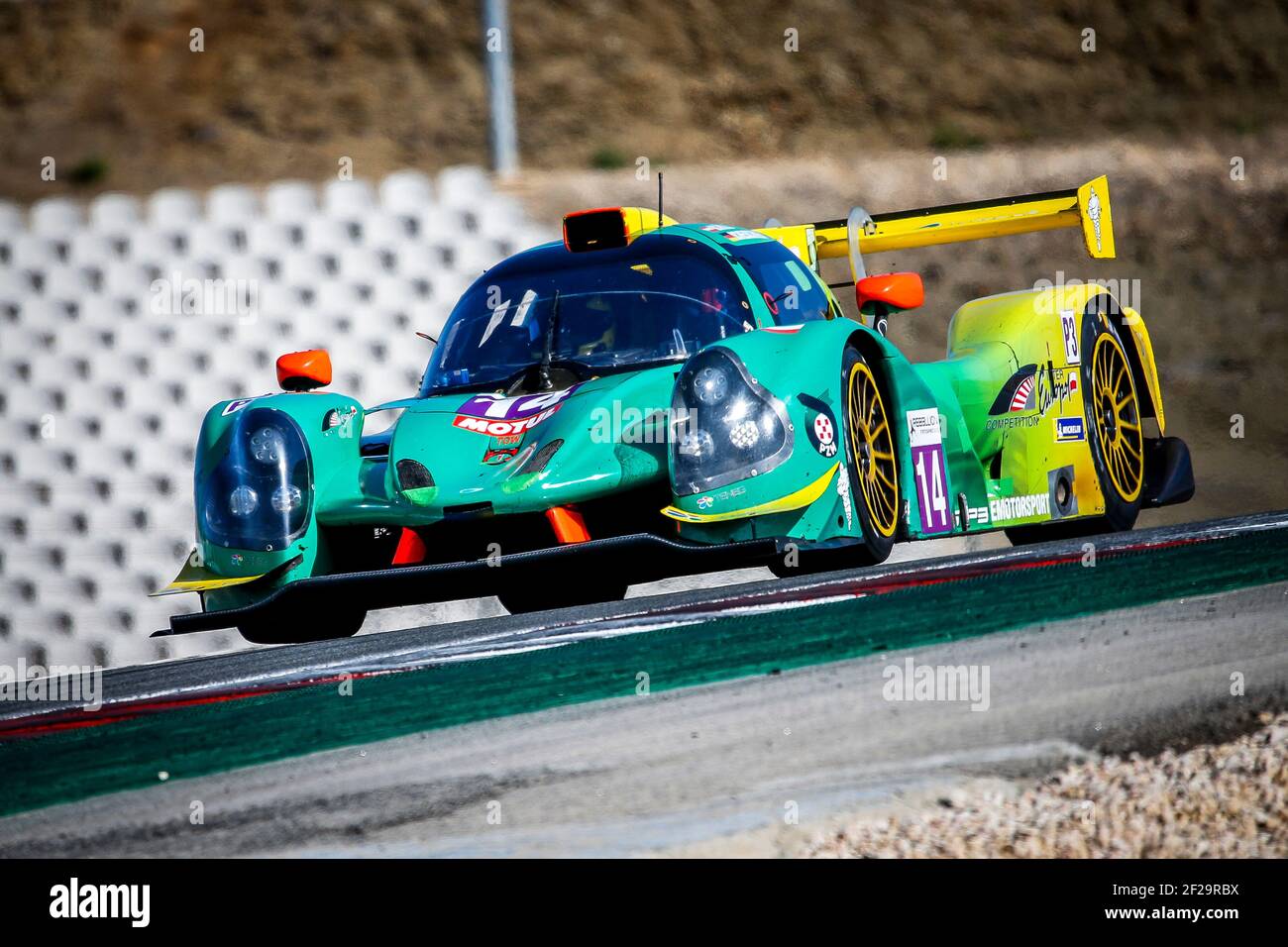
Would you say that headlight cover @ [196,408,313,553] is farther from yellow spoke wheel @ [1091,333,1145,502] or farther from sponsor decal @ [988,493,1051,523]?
yellow spoke wheel @ [1091,333,1145,502]

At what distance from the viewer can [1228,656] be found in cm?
393

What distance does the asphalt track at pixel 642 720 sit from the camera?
3094 mm

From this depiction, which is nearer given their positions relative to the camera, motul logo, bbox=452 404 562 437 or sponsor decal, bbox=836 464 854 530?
sponsor decal, bbox=836 464 854 530

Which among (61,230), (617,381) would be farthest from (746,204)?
(617,381)

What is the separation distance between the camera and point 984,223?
26.3 ft

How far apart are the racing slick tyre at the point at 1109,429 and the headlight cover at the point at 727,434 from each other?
2.45 m

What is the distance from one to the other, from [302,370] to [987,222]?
3.19 m

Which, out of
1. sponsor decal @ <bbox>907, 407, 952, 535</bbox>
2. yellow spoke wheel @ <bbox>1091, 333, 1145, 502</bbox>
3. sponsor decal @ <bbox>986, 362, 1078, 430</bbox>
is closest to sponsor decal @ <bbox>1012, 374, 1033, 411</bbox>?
sponsor decal @ <bbox>986, 362, 1078, 430</bbox>

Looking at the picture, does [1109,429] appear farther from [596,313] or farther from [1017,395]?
[596,313]

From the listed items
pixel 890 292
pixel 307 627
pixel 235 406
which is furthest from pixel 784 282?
pixel 307 627

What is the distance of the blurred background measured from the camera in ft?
35.5

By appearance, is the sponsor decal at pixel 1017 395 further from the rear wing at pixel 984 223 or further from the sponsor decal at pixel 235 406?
the sponsor decal at pixel 235 406

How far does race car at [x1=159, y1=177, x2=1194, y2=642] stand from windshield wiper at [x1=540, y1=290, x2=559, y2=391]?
0.01 meters
